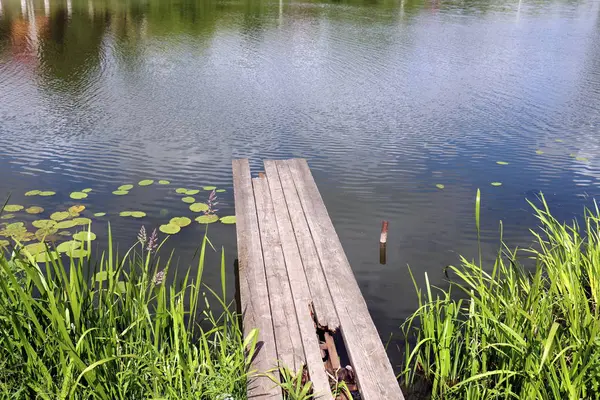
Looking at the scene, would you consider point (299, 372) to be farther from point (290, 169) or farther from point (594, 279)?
point (290, 169)

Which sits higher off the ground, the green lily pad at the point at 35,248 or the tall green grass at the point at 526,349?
the tall green grass at the point at 526,349

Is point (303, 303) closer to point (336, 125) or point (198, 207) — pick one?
point (198, 207)

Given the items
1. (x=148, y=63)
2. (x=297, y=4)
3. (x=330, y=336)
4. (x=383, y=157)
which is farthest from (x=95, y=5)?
(x=330, y=336)

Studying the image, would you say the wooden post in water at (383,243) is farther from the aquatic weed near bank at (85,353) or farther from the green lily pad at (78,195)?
the green lily pad at (78,195)

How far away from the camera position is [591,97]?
9078 mm

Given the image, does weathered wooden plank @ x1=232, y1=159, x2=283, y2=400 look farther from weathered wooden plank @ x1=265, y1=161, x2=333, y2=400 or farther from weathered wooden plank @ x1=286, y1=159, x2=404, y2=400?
weathered wooden plank @ x1=286, y1=159, x2=404, y2=400

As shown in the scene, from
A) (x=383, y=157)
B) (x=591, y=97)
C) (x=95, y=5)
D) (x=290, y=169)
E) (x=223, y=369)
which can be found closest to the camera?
(x=223, y=369)

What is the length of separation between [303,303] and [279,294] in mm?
164

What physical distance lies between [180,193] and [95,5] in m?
17.7

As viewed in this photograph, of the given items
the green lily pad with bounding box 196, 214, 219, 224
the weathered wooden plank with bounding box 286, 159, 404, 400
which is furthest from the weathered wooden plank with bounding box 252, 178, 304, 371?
the green lily pad with bounding box 196, 214, 219, 224

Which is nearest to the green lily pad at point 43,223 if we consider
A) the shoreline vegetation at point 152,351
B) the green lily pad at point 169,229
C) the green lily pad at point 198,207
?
the green lily pad at point 169,229

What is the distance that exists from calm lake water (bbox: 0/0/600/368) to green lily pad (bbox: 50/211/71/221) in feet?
0.70

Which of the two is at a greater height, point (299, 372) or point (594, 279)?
point (594, 279)

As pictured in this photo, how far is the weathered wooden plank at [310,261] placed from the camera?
292cm
